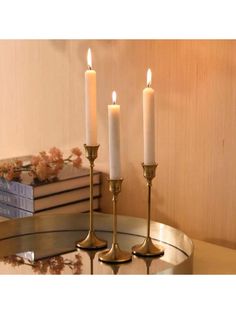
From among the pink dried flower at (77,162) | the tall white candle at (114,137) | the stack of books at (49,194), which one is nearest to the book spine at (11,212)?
the stack of books at (49,194)

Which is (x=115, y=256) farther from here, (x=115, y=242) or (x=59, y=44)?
(x=59, y=44)

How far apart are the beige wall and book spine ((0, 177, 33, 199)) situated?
0.09m

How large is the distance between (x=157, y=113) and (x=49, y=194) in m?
0.19

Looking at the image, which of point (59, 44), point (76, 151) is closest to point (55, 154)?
point (76, 151)

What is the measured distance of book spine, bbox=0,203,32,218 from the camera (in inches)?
37.8

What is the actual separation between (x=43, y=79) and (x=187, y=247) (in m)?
0.36

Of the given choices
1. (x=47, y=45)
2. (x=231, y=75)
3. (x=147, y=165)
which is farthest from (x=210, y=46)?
(x=47, y=45)

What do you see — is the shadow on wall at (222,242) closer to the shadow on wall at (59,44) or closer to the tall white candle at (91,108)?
the tall white candle at (91,108)

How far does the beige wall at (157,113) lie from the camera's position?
85cm

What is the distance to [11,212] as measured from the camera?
0.98 m

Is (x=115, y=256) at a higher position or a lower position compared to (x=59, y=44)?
lower

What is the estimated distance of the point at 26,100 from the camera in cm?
105

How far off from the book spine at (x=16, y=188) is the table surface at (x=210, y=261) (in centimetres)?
14
